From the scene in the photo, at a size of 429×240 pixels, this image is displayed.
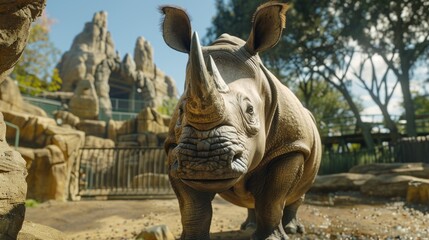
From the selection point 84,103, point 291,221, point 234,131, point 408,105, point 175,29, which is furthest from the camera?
point 84,103

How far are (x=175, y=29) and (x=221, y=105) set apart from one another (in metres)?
1.15

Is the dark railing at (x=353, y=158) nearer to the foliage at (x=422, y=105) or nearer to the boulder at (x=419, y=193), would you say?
the boulder at (x=419, y=193)

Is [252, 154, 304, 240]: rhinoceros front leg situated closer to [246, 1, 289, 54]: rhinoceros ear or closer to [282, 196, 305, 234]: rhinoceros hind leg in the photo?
[246, 1, 289, 54]: rhinoceros ear

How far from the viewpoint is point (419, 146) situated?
16328 mm

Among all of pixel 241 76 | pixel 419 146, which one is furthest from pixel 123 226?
pixel 419 146

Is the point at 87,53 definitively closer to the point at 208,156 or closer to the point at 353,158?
the point at 353,158

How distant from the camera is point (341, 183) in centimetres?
1126

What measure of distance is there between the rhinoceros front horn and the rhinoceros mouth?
0.24 ft

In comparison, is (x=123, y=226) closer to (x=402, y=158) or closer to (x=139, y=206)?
(x=139, y=206)

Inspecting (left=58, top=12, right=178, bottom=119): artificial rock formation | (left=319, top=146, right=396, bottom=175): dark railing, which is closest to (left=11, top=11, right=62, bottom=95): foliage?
(left=58, top=12, right=178, bottom=119): artificial rock formation

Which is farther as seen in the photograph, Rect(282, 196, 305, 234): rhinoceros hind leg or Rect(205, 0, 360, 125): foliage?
Rect(205, 0, 360, 125): foliage

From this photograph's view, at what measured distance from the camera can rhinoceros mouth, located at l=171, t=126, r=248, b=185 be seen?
6.61ft

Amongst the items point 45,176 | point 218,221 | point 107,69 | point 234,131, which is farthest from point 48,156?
point 107,69

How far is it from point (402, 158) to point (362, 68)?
5930 millimetres
